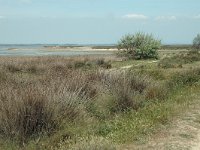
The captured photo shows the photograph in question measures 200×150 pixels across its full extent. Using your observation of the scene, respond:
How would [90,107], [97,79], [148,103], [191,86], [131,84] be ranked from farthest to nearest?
[191,86]
[97,79]
[131,84]
[148,103]
[90,107]

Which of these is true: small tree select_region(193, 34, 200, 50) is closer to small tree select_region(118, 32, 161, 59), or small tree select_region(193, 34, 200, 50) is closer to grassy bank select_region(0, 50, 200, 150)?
small tree select_region(118, 32, 161, 59)

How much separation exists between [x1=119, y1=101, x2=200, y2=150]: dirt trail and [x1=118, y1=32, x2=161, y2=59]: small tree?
4257cm

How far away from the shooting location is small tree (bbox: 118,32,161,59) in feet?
177

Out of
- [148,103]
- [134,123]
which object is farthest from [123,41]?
[134,123]

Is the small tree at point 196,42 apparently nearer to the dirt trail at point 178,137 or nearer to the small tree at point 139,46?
the small tree at point 139,46

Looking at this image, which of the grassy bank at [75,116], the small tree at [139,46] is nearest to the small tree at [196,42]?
the small tree at [139,46]

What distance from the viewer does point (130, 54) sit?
5516 centimetres

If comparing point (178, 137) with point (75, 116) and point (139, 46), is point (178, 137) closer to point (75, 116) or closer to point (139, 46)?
point (75, 116)

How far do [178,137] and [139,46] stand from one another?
150 ft

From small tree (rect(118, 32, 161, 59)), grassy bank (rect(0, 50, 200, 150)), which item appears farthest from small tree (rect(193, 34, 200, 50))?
grassy bank (rect(0, 50, 200, 150))

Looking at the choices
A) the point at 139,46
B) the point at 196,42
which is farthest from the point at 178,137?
the point at 196,42

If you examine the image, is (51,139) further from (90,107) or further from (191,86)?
(191,86)

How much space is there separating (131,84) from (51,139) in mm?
6800

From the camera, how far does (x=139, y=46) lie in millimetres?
54875
